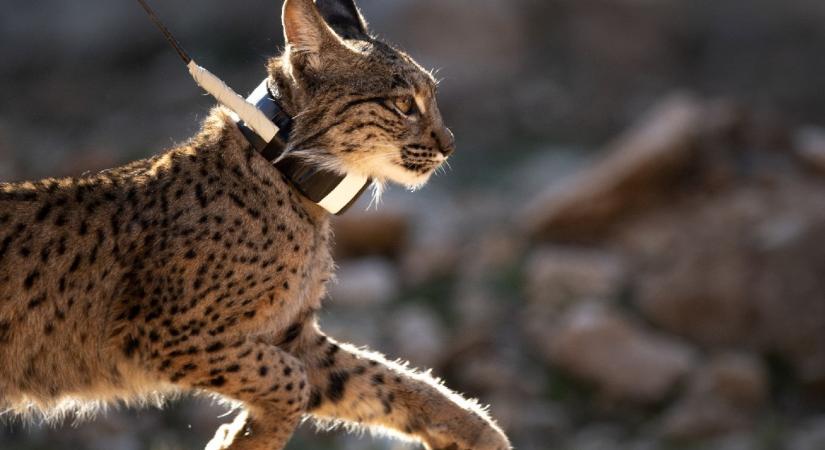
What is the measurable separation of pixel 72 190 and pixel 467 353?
6.62m

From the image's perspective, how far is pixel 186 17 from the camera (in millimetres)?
20359

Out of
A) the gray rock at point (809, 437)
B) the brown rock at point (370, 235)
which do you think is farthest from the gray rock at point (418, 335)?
the gray rock at point (809, 437)

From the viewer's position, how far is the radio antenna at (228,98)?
6.02 meters

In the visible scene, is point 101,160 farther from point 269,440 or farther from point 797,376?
point 269,440

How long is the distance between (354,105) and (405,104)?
26 centimetres

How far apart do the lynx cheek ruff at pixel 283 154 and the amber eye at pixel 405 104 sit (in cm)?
42

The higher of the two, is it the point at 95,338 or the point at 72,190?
the point at 72,190

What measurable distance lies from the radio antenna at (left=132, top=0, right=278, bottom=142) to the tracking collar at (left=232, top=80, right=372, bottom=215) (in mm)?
45

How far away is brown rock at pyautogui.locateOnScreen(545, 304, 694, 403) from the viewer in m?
12.0

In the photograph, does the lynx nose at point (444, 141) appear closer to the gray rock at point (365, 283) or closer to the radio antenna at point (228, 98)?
the radio antenna at point (228, 98)

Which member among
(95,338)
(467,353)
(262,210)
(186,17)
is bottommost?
(95,338)

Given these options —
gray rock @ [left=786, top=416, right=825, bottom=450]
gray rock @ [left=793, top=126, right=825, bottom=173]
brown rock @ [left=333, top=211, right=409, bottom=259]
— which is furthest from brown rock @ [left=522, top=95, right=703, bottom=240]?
gray rock @ [left=786, top=416, right=825, bottom=450]

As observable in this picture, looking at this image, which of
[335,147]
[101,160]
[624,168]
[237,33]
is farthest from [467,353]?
[237,33]

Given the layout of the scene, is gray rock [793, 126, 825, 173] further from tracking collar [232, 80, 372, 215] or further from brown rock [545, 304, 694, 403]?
tracking collar [232, 80, 372, 215]
